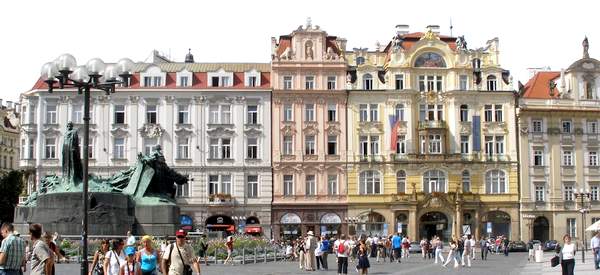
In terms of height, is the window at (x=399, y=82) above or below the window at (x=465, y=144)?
above

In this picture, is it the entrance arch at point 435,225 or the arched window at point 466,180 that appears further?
the arched window at point 466,180

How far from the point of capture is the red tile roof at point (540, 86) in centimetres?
6869

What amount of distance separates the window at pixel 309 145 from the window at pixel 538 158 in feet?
51.6

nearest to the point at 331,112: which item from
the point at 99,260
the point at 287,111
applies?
the point at 287,111

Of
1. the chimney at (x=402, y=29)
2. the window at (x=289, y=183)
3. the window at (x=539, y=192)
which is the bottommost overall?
the window at (x=539, y=192)

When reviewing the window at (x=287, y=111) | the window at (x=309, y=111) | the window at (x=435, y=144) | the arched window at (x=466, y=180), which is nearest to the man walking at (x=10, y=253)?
the window at (x=287, y=111)

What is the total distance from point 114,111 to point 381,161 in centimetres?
1896

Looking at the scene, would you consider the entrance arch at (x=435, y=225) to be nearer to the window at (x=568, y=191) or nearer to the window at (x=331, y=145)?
the window at (x=331, y=145)

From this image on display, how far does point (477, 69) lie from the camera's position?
68125 mm

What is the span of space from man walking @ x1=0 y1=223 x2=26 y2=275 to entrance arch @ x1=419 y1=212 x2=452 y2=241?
54.7m

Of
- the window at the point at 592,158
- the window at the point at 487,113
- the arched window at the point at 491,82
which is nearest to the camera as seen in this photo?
the window at the point at 487,113

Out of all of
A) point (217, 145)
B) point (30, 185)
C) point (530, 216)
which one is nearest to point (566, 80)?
point (530, 216)

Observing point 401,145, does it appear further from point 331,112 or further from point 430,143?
point 331,112

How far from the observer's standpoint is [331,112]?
66.5m
